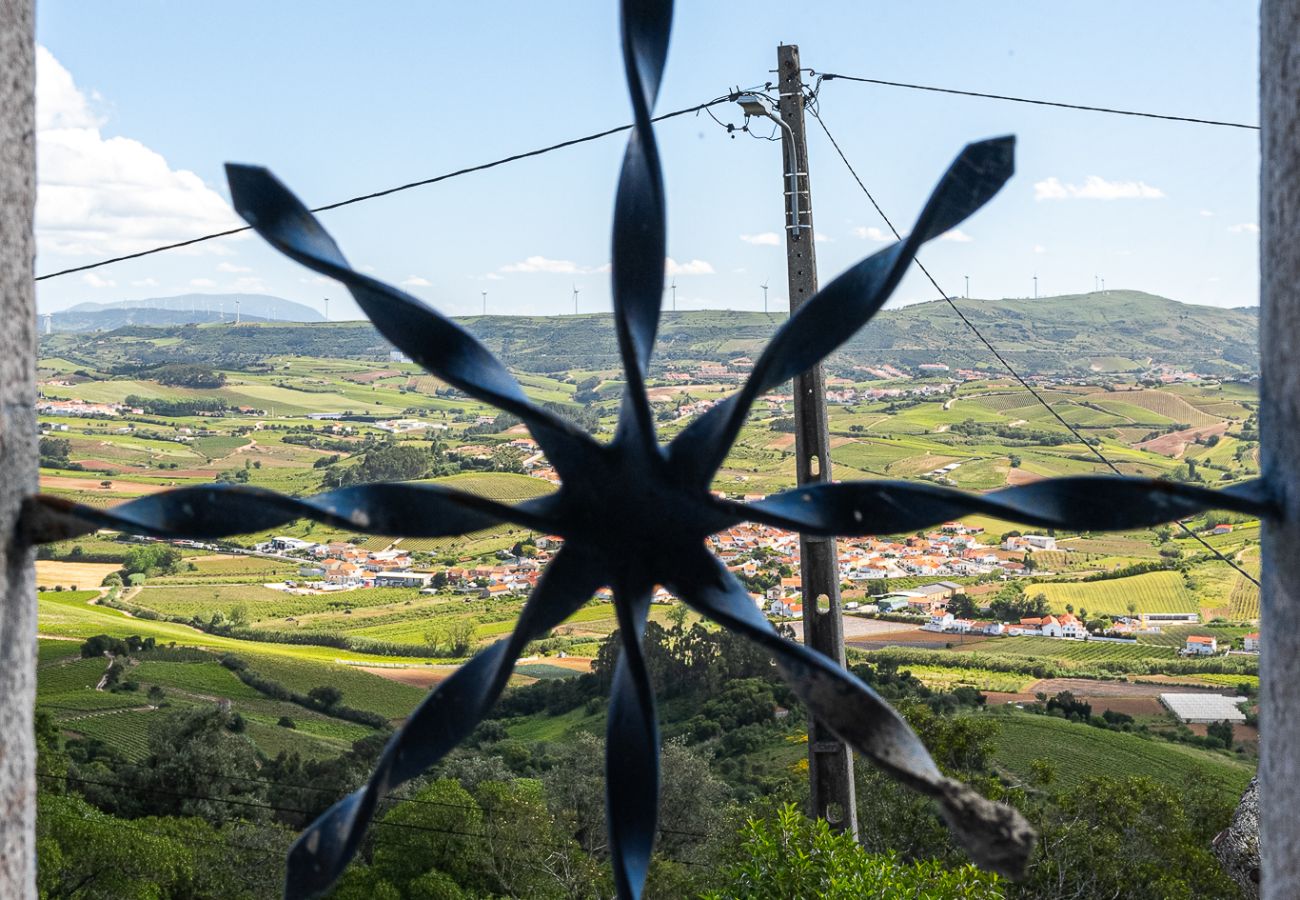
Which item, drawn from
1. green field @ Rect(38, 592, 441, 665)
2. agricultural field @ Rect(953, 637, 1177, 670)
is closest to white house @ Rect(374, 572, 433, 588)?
green field @ Rect(38, 592, 441, 665)

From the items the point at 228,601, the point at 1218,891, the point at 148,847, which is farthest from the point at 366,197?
the point at 228,601

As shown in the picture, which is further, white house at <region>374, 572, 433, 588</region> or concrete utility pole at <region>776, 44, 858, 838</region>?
white house at <region>374, 572, 433, 588</region>

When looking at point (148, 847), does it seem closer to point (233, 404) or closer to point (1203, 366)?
point (233, 404)

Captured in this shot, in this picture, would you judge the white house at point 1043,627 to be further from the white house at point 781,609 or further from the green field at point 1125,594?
the white house at point 781,609

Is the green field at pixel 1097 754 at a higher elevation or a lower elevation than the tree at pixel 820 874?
lower

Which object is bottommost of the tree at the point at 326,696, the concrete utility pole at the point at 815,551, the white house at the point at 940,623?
the tree at the point at 326,696

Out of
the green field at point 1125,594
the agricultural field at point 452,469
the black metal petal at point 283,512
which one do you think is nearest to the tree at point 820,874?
the black metal petal at point 283,512

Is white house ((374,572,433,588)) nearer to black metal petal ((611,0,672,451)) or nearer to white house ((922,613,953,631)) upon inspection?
white house ((922,613,953,631))
